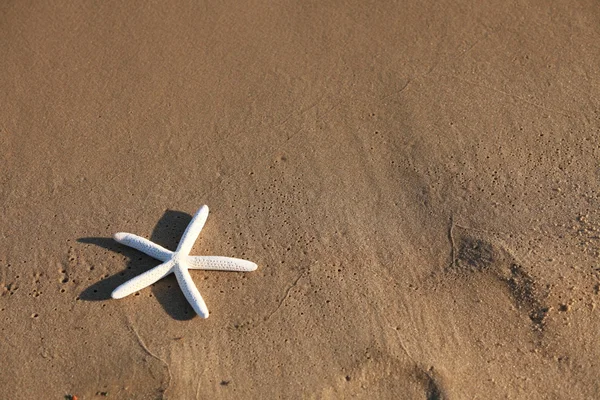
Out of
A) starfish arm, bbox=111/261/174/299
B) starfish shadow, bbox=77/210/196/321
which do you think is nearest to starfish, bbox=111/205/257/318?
starfish arm, bbox=111/261/174/299

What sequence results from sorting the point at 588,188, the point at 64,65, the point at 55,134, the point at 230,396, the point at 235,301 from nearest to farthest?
the point at 230,396 < the point at 235,301 < the point at 588,188 < the point at 55,134 < the point at 64,65

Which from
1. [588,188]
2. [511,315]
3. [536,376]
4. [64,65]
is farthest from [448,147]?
[64,65]

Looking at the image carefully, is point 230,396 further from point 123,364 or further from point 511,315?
point 511,315

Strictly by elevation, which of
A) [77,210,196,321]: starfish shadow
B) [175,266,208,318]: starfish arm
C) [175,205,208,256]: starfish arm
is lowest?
[77,210,196,321]: starfish shadow

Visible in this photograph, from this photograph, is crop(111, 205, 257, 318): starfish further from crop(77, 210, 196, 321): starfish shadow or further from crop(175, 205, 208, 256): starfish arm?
crop(77, 210, 196, 321): starfish shadow

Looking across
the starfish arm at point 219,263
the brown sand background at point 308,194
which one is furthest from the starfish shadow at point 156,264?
the starfish arm at point 219,263

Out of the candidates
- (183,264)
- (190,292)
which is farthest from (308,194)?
(190,292)
